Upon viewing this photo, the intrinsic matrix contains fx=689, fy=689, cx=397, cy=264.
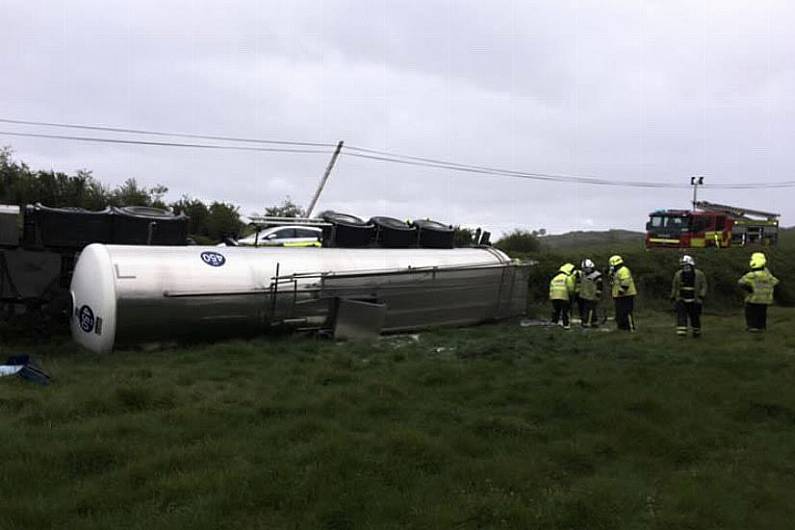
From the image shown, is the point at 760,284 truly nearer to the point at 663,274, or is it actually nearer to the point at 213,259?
the point at 213,259

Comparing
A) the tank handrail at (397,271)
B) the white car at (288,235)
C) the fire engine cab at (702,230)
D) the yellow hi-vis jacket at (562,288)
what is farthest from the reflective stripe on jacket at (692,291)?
the fire engine cab at (702,230)

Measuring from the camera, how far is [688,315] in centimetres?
1444

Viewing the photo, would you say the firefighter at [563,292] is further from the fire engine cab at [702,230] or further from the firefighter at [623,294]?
the fire engine cab at [702,230]

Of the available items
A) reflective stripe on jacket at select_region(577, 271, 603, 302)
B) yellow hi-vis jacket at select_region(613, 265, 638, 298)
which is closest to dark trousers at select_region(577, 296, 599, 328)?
reflective stripe on jacket at select_region(577, 271, 603, 302)

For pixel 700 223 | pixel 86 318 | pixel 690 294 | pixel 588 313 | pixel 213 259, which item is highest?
pixel 700 223

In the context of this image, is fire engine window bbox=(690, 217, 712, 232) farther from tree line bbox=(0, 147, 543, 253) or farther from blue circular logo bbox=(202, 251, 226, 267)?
blue circular logo bbox=(202, 251, 226, 267)

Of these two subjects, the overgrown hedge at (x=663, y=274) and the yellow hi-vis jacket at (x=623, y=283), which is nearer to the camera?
the yellow hi-vis jacket at (x=623, y=283)

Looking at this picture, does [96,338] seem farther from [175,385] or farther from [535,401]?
[535,401]

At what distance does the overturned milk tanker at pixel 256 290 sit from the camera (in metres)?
11.0

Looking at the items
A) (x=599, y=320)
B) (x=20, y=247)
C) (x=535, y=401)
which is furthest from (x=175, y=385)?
(x=599, y=320)

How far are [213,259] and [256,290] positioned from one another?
3.06 ft

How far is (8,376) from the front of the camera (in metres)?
8.52

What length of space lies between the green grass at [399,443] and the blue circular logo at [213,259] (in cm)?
198

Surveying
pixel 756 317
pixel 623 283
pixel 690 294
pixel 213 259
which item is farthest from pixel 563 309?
pixel 213 259
